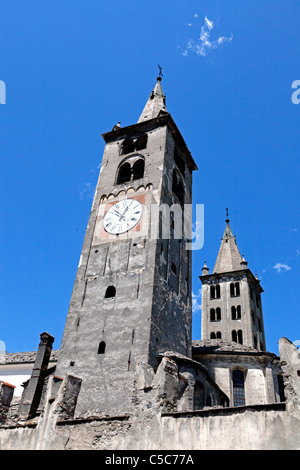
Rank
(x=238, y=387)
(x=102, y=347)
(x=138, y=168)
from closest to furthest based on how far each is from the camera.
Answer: (x=102, y=347) → (x=238, y=387) → (x=138, y=168)

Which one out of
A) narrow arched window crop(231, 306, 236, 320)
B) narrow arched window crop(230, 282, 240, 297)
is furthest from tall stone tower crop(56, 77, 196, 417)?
narrow arched window crop(230, 282, 240, 297)

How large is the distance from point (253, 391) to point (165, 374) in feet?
51.5

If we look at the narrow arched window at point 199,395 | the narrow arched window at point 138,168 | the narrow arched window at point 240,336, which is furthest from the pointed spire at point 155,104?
the narrow arched window at point 240,336

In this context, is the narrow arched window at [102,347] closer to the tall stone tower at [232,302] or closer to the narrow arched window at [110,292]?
the narrow arched window at [110,292]

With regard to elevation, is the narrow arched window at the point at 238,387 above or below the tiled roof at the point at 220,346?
below

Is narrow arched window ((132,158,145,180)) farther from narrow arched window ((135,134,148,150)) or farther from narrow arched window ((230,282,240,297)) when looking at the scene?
narrow arched window ((230,282,240,297))

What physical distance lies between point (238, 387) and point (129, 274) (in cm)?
1161

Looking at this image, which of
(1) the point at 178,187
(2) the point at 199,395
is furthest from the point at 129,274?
(1) the point at 178,187

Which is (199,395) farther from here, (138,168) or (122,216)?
(138,168)

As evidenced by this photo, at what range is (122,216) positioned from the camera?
23938 mm

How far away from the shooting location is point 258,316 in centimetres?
4834

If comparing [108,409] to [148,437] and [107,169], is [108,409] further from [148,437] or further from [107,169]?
[107,169]

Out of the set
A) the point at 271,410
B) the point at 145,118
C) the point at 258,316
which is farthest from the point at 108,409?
the point at 258,316

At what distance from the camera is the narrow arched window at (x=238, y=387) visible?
2494 cm
